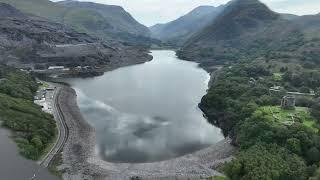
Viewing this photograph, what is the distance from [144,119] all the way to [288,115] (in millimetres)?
41784

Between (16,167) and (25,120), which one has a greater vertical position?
(25,120)

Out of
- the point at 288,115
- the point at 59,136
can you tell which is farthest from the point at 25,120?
the point at 288,115

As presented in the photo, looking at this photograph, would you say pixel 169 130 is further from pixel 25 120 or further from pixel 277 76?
pixel 277 76

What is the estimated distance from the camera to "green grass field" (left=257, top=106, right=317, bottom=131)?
96.3m

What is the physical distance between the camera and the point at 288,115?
100688mm

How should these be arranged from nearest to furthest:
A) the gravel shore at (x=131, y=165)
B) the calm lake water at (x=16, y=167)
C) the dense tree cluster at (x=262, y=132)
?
the calm lake water at (x=16, y=167)
the dense tree cluster at (x=262, y=132)
the gravel shore at (x=131, y=165)

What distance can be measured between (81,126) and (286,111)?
170 ft

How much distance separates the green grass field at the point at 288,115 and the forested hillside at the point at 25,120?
50949 millimetres

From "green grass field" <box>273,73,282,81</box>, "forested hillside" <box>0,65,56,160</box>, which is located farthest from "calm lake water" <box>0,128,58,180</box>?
"green grass field" <box>273,73,282,81</box>

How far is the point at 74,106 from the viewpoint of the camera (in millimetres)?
134375

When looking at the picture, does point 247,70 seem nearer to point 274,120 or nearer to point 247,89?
point 247,89

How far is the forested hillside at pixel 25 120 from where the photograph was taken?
89125 mm

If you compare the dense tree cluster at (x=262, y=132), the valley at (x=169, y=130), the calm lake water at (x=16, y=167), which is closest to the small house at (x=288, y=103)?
the valley at (x=169, y=130)

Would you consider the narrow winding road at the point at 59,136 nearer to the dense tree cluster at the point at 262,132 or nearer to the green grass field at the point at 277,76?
the dense tree cluster at the point at 262,132
